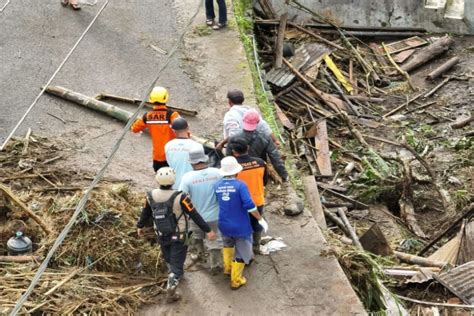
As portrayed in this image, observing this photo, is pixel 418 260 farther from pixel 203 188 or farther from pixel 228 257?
pixel 203 188

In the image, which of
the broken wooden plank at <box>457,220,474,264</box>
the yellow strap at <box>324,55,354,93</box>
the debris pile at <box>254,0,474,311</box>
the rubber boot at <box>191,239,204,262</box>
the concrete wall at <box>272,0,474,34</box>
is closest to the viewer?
the rubber boot at <box>191,239,204,262</box>

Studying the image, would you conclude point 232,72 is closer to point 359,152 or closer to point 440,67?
point 359,152

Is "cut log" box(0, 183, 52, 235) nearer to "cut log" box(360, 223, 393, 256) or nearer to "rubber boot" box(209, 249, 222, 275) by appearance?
"rubber boot" box(209, 249, 222, 275)

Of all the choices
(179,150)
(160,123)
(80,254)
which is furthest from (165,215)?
(160,123)

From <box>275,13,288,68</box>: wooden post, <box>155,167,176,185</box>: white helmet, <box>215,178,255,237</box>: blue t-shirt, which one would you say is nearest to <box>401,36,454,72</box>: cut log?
<box>275,13,288,68</box>: wooden post

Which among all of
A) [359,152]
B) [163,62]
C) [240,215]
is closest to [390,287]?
[240,215]

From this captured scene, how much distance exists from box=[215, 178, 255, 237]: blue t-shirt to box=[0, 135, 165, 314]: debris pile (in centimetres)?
102

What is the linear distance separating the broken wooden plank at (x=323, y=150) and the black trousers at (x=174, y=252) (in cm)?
543

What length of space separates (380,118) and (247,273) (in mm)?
7976

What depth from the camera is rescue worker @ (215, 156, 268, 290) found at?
24.2 ft

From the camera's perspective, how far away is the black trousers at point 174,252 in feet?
24.3

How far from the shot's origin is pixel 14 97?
11.7 m

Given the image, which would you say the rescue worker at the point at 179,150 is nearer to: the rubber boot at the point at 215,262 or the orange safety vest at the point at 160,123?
the orange safety vest at the point at 160,123

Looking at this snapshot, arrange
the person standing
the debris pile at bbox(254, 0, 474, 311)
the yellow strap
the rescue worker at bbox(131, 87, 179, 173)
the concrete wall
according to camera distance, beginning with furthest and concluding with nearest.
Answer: the concrete wall → the yellow strap → the person standing → the debris pile at bbox(254, 0, 474, 311) → the rescue worker at bbox(131, 87, 179, 173)
